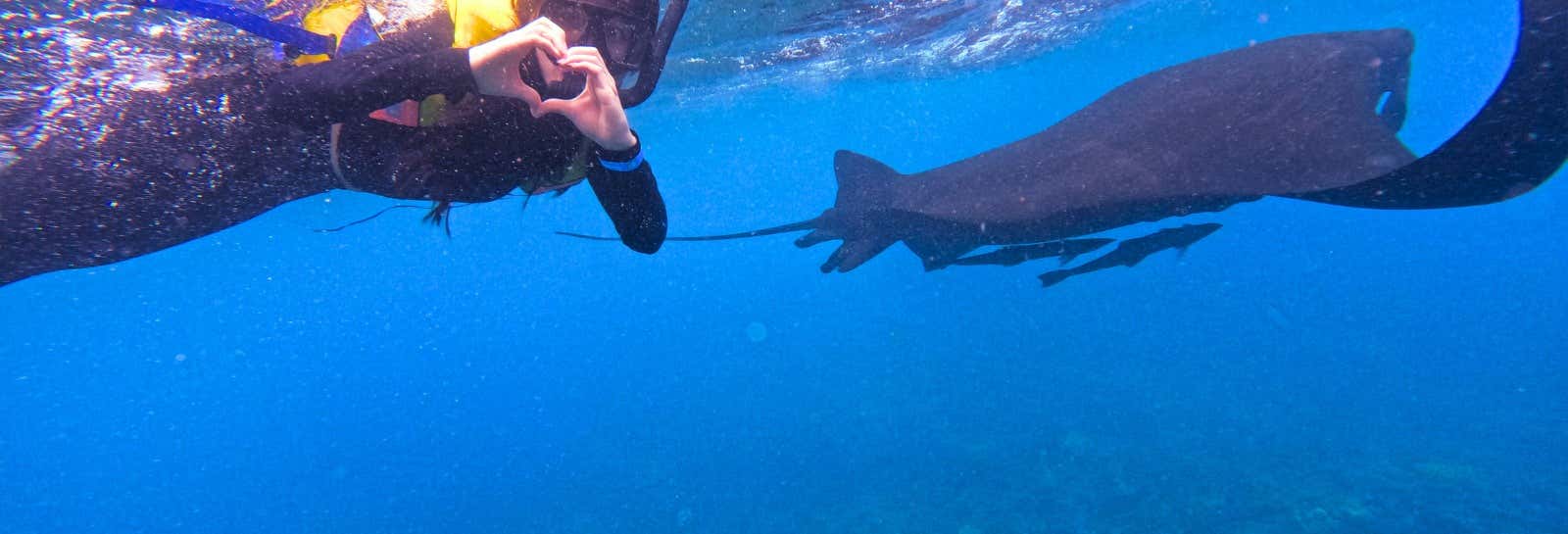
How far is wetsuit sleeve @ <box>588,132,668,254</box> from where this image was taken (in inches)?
101

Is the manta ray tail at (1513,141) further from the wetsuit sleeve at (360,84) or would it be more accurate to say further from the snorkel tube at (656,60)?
the wetsuit sleeve at (360,84)

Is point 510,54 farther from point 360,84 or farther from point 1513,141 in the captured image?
point 1513,141

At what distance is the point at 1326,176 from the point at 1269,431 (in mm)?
12629

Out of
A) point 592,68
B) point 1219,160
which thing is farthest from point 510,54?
point 1219,160

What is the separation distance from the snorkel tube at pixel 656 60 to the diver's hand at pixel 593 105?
7.2 inches

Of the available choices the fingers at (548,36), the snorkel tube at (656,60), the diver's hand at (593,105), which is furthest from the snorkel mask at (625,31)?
the fingers at (548,36)

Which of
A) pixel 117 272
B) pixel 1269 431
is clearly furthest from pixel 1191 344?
pixel 117 272

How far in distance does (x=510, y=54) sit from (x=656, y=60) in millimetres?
691

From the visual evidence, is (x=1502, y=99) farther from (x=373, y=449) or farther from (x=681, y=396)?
(x=373, y=449)

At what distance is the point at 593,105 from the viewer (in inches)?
85.7

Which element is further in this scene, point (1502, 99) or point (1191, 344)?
point (1191, 344)

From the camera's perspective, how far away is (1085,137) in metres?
5.93

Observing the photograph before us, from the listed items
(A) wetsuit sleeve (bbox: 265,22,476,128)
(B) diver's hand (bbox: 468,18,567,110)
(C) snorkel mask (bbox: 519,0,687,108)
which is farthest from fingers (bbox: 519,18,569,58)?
(C) snorkel mask (bbox: 519,0,687,108)

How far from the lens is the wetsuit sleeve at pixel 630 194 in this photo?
2566 mm
